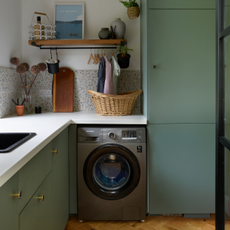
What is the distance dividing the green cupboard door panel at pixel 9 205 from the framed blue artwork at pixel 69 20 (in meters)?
2.09

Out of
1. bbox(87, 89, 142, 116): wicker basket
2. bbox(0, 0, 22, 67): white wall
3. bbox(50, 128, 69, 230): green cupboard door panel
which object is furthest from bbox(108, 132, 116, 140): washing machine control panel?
bbox(0, 0, 22, 67): white wall

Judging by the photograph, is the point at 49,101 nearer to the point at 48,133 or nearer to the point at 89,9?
the point at 89,9

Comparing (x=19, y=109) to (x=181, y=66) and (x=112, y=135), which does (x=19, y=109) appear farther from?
(x=181, y=66)

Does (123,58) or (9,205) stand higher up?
(123,58)

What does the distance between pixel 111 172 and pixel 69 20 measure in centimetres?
173

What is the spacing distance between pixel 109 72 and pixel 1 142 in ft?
4.31

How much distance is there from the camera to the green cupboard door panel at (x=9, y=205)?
0.86 meters

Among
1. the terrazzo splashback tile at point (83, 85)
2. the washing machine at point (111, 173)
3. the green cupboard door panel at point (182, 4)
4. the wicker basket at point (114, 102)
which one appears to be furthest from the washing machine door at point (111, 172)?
the green cupboard door panel at point (182, 4)

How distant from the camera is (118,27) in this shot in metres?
2.52

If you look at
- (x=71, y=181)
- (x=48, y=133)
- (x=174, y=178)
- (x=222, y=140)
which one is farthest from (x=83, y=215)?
(x=222, y=140)

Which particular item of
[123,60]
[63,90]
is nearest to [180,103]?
[123,60]

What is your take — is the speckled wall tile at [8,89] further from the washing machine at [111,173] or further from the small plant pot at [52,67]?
the washing machine at [111,173]

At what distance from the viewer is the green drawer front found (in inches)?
42.9

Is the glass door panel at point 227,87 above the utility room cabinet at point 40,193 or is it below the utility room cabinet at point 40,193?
above
